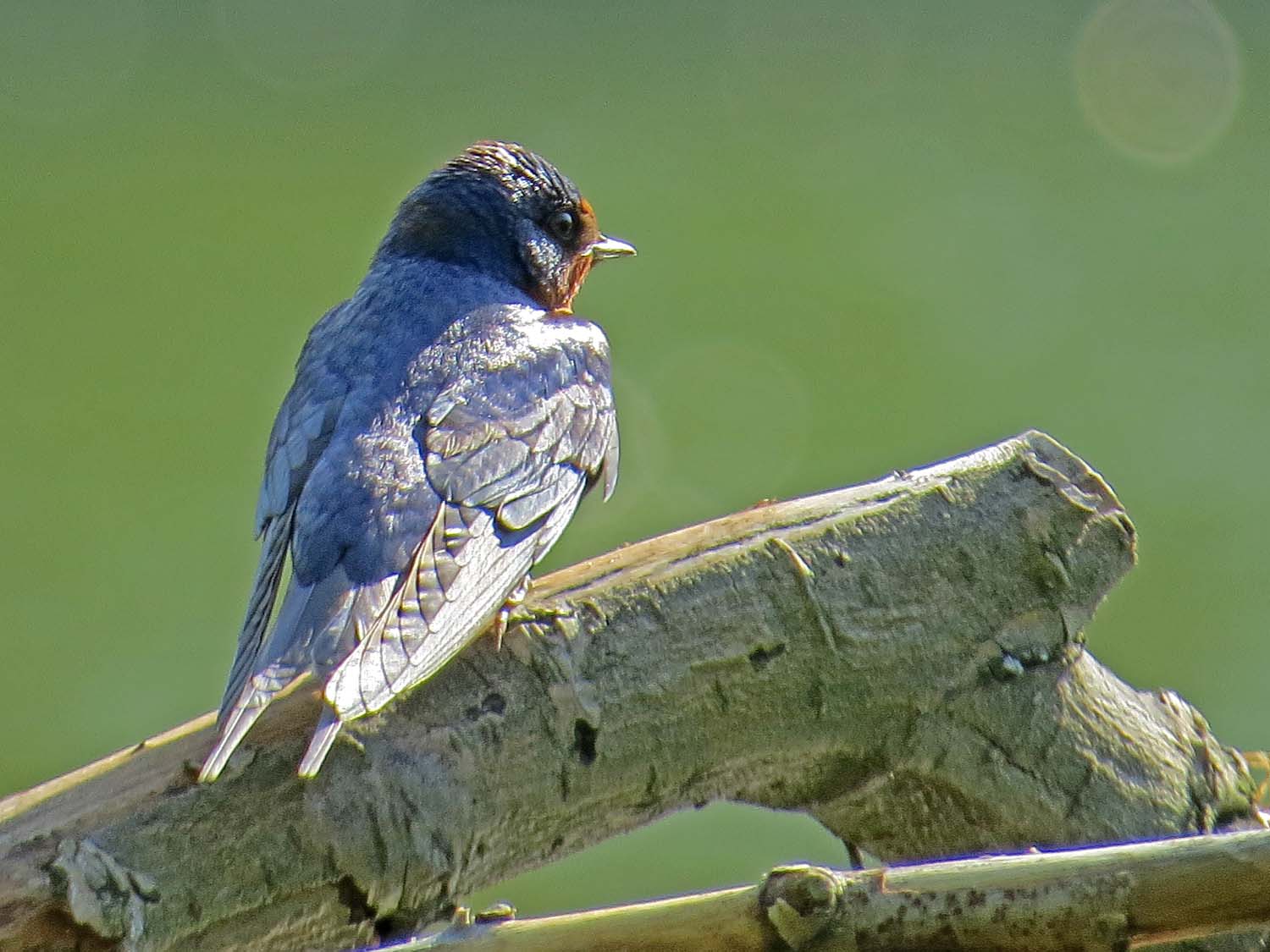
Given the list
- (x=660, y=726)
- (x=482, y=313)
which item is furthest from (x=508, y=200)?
(x=660, y=726)

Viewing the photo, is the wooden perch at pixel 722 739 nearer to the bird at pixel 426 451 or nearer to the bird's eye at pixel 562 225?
the bird at pixel 426 451

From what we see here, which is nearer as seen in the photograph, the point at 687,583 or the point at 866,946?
the point at 866,946

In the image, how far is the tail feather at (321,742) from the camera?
1.35 m

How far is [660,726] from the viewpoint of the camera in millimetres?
1574

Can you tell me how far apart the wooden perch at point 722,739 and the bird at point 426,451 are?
2.5 inches

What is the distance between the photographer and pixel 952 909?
4.02 feet

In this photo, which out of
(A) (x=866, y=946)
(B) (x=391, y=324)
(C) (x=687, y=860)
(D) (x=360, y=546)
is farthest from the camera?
(C) (x=687, y=860)

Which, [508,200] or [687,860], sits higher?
[508,200]

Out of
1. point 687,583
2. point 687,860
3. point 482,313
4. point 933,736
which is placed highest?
point 482,313

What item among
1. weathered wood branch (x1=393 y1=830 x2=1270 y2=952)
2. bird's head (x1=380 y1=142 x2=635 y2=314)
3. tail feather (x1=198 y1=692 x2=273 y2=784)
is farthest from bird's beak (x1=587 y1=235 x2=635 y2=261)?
weathered wood branch (x1=393 y1=830 x2=1270 y2=952)

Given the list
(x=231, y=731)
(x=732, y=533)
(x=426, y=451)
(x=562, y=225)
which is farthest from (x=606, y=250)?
(x=231, y=731)

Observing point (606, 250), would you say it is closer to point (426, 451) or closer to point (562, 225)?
point (562, 225)

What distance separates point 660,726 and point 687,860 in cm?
266

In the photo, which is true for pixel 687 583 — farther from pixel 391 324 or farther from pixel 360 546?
pixel 391 324
